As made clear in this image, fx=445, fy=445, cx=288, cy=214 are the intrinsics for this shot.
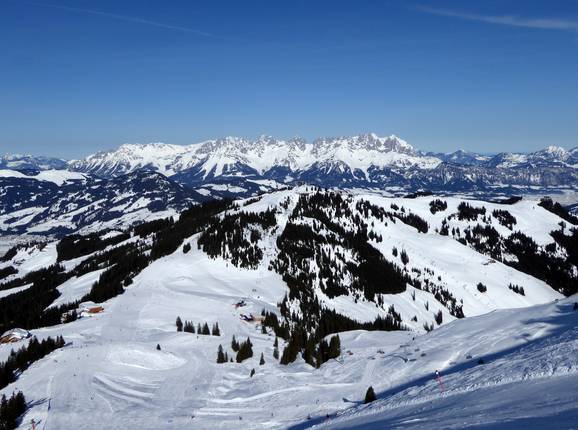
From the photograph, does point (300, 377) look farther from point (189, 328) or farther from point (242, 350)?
point (189, 328)

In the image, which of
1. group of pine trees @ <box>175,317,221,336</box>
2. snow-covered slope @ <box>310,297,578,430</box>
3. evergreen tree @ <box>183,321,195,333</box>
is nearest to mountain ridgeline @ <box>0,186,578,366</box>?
group of pine trees @ <box>175,317,221,336</box>

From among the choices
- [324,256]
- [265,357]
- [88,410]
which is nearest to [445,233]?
[324,256]

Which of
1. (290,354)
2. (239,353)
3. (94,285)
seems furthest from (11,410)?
(94,285)

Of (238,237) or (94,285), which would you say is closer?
(94,285)

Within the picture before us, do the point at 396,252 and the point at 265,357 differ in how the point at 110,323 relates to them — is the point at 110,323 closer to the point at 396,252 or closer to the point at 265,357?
the point at 265,357

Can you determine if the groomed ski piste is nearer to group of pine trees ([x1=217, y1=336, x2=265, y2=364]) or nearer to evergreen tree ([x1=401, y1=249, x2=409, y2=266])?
group of pine trees ([x1=217, y1=336, x2=265, y2=364])

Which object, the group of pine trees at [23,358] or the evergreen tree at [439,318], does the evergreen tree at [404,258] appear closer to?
the evergreen tree at [439,318]

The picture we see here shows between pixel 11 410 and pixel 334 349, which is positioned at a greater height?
pixel 11 410
